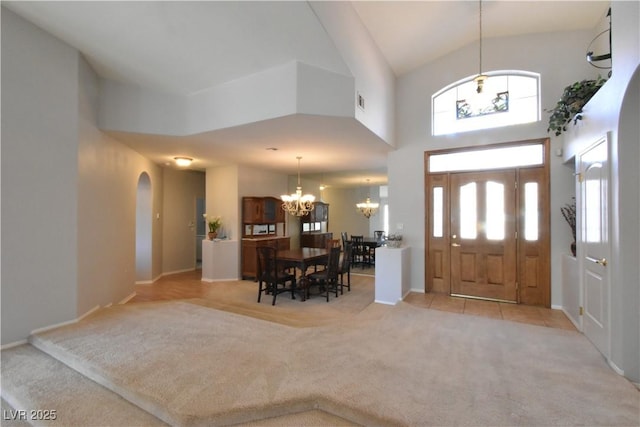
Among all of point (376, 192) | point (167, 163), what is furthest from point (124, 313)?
point (376, 192)

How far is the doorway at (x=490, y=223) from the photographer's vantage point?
4.15 meters

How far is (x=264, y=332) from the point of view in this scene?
3.29 meters

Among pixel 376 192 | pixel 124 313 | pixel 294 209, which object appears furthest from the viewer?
pixel 376 192

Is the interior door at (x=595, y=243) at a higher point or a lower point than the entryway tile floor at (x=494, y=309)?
higher

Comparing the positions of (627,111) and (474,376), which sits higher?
(627,111)

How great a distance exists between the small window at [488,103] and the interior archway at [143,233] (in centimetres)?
614

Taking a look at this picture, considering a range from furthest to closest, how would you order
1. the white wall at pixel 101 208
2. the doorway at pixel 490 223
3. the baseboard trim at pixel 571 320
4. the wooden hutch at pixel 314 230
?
1. the wooden hutch at pixel 314 230
2. the doorway at pixel 490 223
3. the white wall at pixel 101 208
4. the baseboard trim at pixel 571 320

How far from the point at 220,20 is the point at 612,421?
4439 millimetres

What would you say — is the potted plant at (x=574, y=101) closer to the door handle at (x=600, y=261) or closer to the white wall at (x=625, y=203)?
the white wall at (x=625, y=203)

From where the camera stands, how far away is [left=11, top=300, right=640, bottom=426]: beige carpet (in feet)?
6.36

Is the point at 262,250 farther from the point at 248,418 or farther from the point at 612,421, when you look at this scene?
the point at 612,421

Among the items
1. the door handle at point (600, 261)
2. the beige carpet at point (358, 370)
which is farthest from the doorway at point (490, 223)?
the door handle at point (600, 261)

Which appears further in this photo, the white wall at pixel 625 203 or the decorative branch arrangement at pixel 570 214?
the decorative branch arrangement at pixel 570 214

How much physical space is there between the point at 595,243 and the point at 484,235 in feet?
5.60
